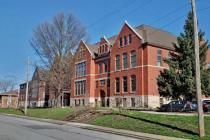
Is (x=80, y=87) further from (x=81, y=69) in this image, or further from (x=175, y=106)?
(x=175, y=106)

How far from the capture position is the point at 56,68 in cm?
5134

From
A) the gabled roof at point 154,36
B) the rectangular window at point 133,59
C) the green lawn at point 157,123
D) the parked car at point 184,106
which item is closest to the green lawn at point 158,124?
the green lawn at point 157,123

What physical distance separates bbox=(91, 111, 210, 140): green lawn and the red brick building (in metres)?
20.2

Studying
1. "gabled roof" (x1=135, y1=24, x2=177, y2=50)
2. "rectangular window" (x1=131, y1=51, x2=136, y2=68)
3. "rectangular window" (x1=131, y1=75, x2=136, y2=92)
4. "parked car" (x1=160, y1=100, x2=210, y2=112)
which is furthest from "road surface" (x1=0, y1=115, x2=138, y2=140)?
"gabled roof" (x1=135, y1=24, x2=177, y2=50)

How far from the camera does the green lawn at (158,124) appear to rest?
694 inches

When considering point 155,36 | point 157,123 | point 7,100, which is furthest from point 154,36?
point 7,100

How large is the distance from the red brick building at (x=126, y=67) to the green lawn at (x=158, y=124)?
2019 cm

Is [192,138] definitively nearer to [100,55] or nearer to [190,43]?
[190,43]

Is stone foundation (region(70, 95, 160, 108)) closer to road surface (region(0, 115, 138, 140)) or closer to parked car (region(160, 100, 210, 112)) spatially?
parked car (region(160, 100, 210, 112))

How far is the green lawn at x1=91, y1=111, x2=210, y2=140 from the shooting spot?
17.6 meters

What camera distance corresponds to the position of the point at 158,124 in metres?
20.4

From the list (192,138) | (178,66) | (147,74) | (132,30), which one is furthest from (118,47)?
(192,138)

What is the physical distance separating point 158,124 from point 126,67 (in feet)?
108

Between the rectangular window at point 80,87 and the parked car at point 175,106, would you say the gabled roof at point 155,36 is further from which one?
the rectangular window at point 80,87
